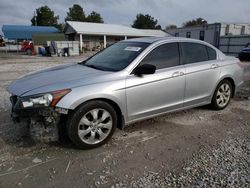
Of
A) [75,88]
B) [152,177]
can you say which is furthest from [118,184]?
[75,88]

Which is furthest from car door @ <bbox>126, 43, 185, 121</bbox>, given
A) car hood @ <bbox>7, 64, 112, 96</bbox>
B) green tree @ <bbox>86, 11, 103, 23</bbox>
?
green tree @ <bbox>86, 11, 103, 23</bbox>

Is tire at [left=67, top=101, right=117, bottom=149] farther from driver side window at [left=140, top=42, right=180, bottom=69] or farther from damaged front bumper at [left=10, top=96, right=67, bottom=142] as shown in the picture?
driver side window at [left=140, top=42, right=180, bottom=69]

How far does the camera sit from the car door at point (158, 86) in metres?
3.41

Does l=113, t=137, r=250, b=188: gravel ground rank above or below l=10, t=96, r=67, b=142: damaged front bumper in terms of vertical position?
below

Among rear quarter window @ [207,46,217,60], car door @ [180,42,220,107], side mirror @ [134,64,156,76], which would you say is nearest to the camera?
side mirror @ [134,64,156,76]

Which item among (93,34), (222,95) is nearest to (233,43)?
(93,34)

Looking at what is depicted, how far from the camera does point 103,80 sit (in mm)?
3170

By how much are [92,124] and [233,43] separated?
2772 centimetres

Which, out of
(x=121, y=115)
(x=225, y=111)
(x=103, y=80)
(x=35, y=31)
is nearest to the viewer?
(x=103, y=80)

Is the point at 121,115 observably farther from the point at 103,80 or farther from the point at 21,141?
the point at 21,141

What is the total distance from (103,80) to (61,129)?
0.90 metres

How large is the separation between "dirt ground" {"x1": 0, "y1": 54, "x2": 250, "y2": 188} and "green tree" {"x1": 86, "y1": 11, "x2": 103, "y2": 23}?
70.4 meters

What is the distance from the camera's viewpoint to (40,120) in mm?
2949

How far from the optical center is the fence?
2492 centimetres
